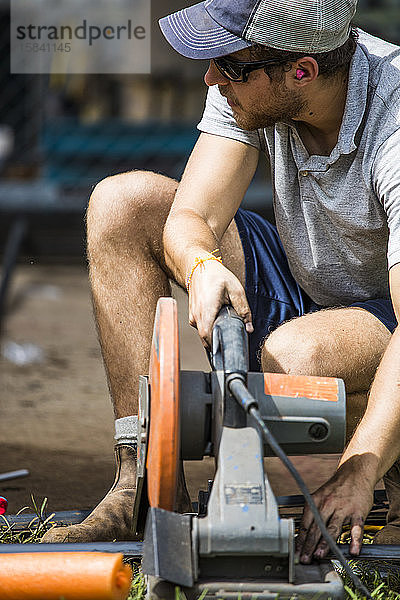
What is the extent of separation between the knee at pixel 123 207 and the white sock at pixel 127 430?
48 centimetres

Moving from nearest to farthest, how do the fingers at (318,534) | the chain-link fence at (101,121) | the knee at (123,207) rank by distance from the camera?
1. the fingers at (318,534)
2. the knee at (123,207)
3. the chain-link fence at (101,121)

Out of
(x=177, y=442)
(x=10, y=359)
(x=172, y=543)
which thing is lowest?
(x=10, y=359)

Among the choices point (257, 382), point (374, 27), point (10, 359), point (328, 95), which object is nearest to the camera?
point (257, 382)

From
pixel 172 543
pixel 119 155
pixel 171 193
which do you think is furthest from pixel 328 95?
pixel 119 155

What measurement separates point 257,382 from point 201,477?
56.4 inches

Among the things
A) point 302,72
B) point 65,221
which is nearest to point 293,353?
point 302,72

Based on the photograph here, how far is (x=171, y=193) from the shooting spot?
94.2 inches

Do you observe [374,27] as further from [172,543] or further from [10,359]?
[172,543]

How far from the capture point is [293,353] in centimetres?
197

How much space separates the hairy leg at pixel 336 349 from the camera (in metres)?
1.96

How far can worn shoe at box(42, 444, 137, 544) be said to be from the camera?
6.31 ft

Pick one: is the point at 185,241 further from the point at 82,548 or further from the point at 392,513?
the point at 392,513

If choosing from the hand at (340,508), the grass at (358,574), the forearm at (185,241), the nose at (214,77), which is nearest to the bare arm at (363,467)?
the hand at (340,508)

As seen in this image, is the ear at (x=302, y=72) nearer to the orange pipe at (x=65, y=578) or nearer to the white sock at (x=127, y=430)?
the white sock at (x=127, y=430)
